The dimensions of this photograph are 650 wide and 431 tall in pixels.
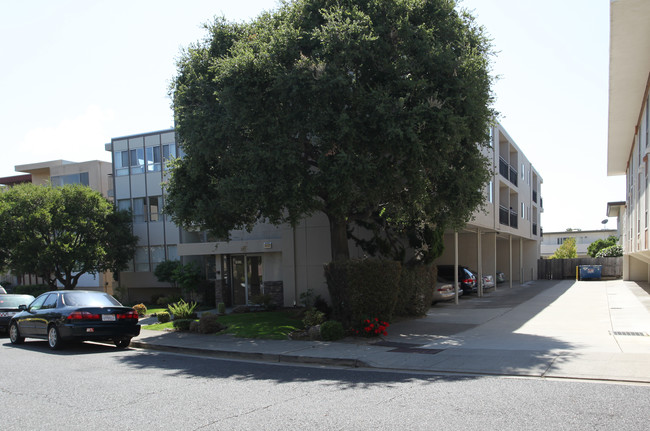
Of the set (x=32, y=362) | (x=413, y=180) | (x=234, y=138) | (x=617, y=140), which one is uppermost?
(x=617, y=140)

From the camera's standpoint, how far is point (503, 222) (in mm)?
28141

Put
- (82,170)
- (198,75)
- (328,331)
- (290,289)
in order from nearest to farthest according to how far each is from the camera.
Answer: (328,331) → (198,75) → (290,289) → (82,170)

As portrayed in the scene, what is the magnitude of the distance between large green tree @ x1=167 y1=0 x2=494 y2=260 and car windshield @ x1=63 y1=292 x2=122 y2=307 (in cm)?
312

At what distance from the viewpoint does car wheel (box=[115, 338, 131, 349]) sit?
44.0 ft

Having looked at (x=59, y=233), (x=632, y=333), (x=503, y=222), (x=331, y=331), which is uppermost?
(x=503, y=222)

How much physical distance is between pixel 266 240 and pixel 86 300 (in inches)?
353

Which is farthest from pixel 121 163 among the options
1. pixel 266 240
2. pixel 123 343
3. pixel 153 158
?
pixel 123 343

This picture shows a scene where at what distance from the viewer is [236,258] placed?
23.2 metres

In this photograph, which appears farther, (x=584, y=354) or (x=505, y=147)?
(x=505, y=147)

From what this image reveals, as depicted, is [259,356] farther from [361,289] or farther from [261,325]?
[261,325]

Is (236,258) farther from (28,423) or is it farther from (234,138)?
(28,423)

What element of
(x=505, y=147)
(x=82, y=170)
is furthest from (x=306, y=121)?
(x=82, y=170)

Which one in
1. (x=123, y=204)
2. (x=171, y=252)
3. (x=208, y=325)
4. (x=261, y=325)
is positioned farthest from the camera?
(x=123, y=204)

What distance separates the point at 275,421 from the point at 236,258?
17.5 metres
